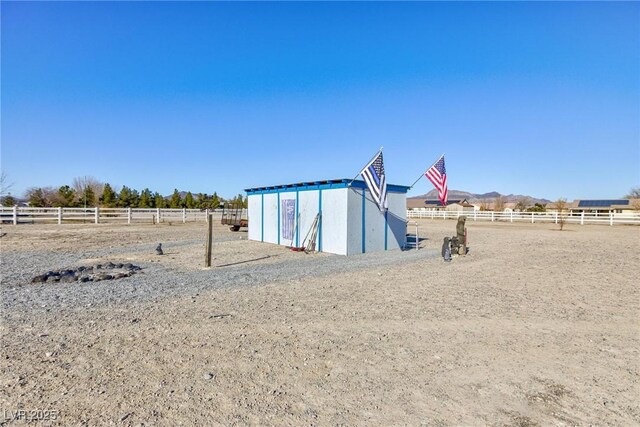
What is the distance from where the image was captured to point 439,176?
44.0 ft

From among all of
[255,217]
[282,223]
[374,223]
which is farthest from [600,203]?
[282,223]

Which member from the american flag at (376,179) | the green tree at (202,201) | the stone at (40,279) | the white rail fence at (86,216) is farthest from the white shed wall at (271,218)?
the green tree at (202,201)

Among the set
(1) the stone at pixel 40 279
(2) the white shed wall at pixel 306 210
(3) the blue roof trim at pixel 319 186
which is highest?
(3) the blue roof trim at pixel 319 186

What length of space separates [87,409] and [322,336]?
253cm

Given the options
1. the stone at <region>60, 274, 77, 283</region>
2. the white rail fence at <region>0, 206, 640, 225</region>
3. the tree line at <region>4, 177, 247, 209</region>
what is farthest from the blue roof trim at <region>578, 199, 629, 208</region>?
the stone at <region>60, 274, 77, 283</region>

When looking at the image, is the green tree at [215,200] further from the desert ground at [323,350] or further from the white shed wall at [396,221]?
the desert ground at [323,350]

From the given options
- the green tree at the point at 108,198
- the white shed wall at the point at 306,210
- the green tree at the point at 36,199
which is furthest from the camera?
the green tree at the point at 108,198

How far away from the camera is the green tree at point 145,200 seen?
4944cm

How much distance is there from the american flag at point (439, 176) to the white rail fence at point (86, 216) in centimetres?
2332

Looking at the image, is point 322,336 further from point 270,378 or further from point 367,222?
point 367,222

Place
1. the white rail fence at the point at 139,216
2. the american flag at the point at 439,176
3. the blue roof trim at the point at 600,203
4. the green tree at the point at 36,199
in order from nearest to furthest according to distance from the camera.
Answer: the american flag at the point at 439,176, the white rail fence at the point at 139,216, the green tree at the point at 36,199, the blue roof trim at the point at 600,203

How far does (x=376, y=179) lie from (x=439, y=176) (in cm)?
290

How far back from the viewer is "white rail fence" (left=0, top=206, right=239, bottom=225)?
26553 mm

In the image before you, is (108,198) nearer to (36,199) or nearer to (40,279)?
(36,199)
